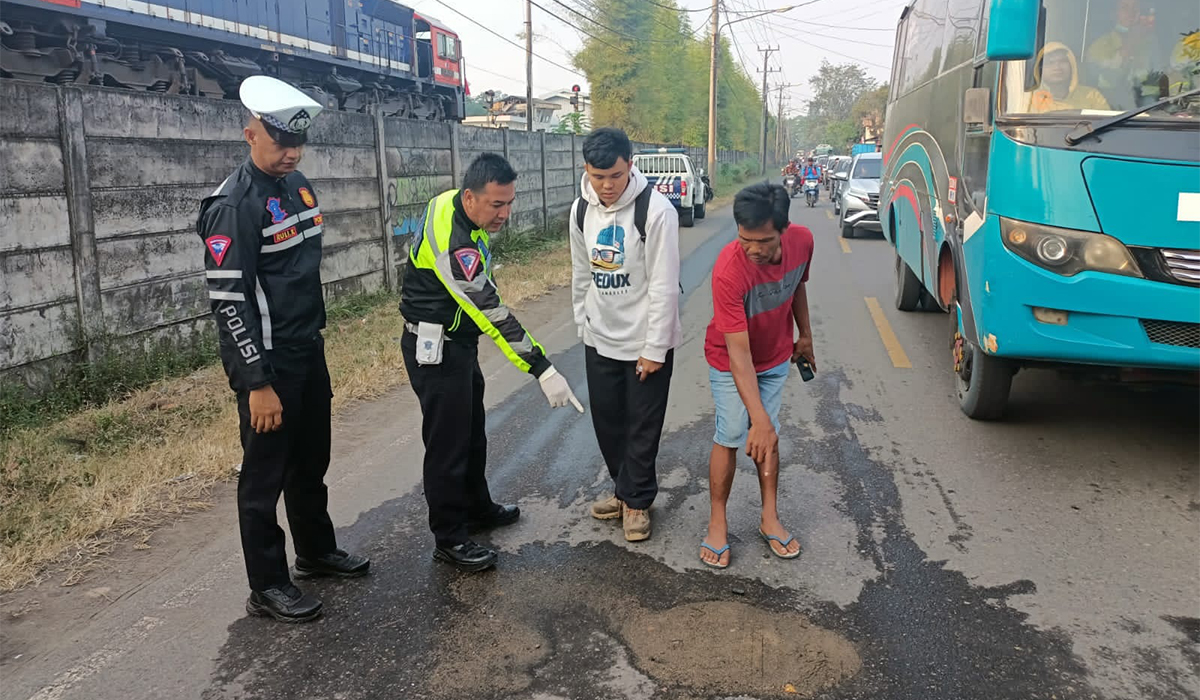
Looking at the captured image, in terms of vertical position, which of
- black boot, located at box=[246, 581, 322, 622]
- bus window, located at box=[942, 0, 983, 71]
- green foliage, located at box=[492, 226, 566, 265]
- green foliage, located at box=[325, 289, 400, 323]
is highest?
bus window, located at box=[942, 0, 983, 71]

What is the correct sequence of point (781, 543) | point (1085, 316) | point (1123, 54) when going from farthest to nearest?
1. point (1123, 54)
2. point (1085, 316)
3. point (781, 543)

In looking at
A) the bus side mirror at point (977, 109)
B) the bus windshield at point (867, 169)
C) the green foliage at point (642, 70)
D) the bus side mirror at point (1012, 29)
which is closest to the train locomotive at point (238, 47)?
the bus windshield at point (867, 169)

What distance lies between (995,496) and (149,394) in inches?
207

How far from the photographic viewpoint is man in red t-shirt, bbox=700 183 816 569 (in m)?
3.32

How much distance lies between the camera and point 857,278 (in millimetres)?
11445

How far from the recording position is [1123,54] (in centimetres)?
438

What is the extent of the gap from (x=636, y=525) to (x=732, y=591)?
2.02ft

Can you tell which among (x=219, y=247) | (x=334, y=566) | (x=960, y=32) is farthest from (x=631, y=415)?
(x=960, y=32)

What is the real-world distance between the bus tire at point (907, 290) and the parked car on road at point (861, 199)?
7108mm

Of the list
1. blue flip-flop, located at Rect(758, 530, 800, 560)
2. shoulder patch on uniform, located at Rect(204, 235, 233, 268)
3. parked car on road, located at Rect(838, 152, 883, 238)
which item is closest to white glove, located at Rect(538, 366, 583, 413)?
blue flip-flop, located at Rect(758, 530, 800, 560)

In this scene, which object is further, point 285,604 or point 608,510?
point 608,510

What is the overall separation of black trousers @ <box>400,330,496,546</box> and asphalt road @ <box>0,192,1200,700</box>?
224 mm

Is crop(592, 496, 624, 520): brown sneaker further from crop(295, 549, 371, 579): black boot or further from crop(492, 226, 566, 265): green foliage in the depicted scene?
crop(492, 226, 566, 265): green foliage

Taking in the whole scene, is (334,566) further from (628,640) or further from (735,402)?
(735,402)
